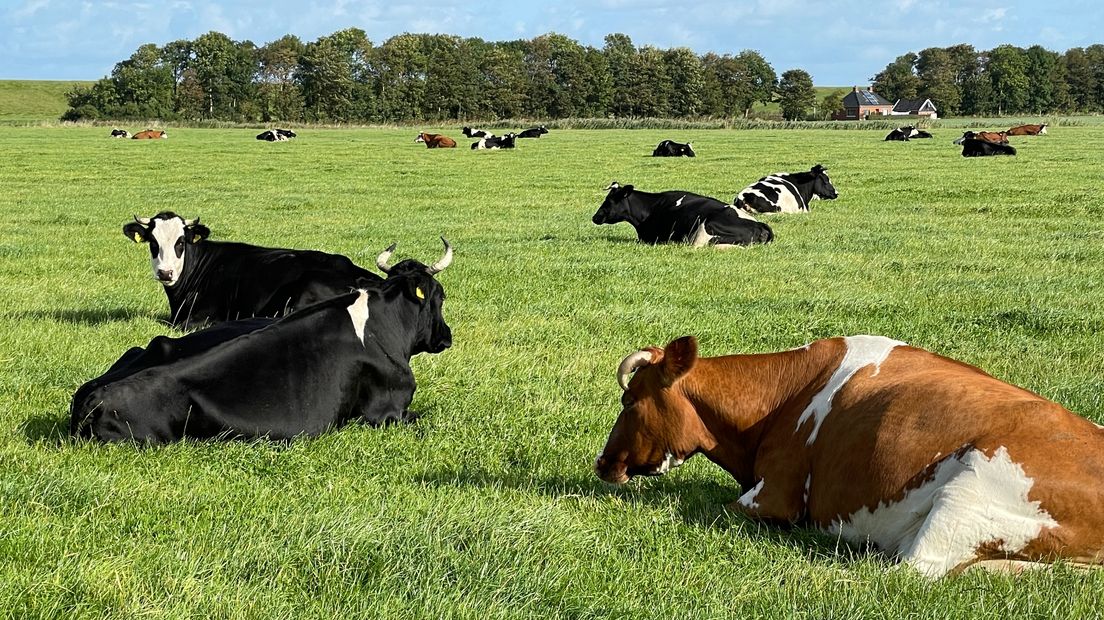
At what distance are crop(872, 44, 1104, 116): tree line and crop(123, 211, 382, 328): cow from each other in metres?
138

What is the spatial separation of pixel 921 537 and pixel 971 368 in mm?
1312

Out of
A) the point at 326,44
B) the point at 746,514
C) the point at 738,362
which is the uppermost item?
the point at 326,44

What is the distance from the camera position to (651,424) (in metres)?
5.60

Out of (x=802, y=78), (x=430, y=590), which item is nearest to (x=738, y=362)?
(x=430, y=590)

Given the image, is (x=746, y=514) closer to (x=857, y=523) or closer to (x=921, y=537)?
(x=857, y=523)

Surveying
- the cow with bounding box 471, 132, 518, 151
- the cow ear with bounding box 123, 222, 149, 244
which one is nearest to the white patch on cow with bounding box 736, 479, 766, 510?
the cow ear with bounding box 123, 222, 149, 244

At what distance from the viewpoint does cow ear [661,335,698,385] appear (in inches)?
211

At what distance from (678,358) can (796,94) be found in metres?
142

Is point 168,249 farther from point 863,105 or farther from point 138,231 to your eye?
point 863,105

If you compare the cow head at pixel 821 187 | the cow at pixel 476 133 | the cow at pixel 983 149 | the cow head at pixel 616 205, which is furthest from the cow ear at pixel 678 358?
the cow at pixel 476 133

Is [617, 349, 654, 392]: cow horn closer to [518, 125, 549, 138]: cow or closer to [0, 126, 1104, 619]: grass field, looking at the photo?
[0, 126, 1104, 619]: grass field

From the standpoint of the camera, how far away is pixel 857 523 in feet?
15.7

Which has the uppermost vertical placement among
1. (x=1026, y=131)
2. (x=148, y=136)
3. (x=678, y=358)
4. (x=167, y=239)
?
(x=148, y=136)

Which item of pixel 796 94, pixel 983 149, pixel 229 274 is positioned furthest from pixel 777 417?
pixel 796 94
